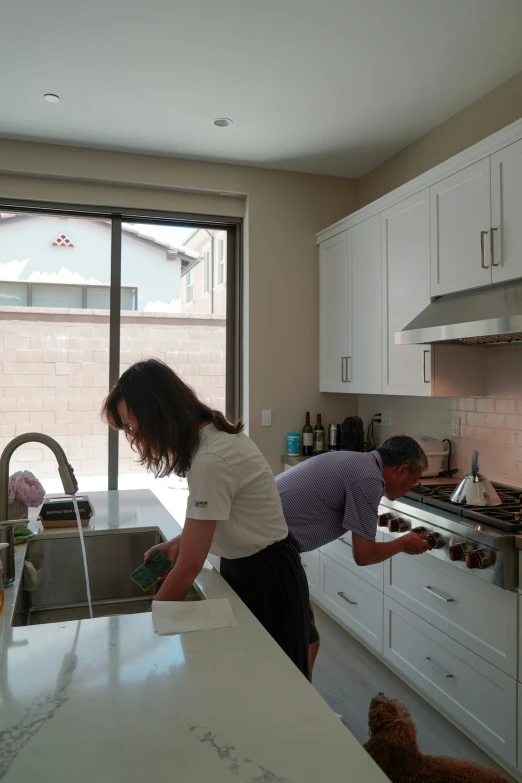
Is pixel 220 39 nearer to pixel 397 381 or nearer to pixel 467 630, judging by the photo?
pixel 397 381

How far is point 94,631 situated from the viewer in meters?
1.27

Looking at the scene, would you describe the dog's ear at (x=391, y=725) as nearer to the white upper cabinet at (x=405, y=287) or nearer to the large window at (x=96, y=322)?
the white upper cabinet at (x=405, y=287)

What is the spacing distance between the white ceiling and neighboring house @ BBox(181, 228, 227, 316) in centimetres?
64

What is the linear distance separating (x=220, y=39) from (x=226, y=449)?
1963 millimetres

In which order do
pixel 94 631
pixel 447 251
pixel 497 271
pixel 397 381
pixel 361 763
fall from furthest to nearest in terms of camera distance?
1. pixel 397 381
2. pixel 447 251
3. pixel 497 271
4. pixel 94 631
5. pixel 361 763

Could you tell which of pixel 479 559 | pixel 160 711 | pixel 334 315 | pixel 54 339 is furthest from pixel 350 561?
pixel 160 711

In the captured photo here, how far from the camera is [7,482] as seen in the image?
5.01 ft

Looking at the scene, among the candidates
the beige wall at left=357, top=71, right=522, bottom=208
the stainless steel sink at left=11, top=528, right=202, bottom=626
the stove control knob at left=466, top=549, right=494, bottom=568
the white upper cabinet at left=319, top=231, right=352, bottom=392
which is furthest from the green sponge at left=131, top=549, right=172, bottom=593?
the beige wall at left=357, top=71, right=522, bottom=208

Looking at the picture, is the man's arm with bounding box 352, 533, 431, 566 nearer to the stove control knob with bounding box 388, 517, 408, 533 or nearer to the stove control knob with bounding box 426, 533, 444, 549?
the stove control knob with bounding box 426, 533, 444, 549

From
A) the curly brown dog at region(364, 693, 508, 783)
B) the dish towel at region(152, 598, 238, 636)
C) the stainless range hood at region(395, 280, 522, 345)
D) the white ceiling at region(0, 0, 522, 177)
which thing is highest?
the white ceiling at region(0, 0, 522, 177)

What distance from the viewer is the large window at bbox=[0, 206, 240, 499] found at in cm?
379

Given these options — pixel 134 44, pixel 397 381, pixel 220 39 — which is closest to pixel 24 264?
pixel 134 44

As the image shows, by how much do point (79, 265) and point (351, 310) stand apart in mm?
1793

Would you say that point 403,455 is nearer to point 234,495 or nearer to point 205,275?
point 234,495
